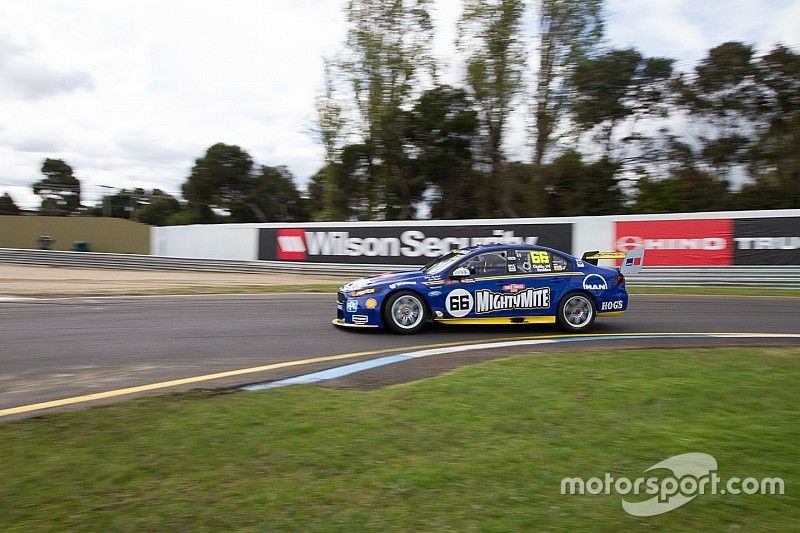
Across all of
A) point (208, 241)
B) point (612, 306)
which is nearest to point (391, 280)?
point (612, 306)

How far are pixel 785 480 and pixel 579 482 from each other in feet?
3.85

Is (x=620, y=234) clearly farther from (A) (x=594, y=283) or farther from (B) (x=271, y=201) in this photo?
(B) (x=271, y=201)

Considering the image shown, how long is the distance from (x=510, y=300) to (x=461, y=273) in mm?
866

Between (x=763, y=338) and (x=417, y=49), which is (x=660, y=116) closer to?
(x=417, y=49)

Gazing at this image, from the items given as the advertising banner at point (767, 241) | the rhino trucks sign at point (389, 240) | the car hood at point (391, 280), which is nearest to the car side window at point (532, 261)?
the car hood at point (391, 280)

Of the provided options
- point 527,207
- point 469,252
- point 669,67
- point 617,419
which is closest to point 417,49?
point 527,207

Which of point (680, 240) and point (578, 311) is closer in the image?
point (578, 311)

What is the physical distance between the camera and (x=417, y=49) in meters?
34.1

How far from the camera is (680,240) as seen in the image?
20281 millimetres

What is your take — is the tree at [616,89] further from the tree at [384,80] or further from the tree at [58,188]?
the tree at [58,188]

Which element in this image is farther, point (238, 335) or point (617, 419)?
point (238, 335)

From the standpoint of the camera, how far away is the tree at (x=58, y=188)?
6444cm

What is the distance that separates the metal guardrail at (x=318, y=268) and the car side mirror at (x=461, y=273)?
11.5m

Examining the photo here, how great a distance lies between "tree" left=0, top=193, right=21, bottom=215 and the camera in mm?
57906
